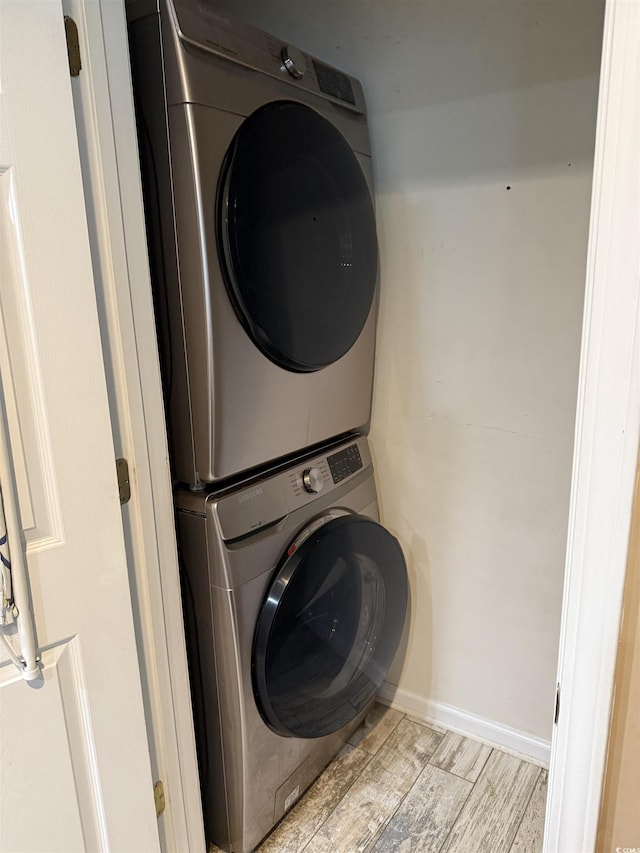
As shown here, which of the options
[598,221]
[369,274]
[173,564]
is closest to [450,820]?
[173,564]

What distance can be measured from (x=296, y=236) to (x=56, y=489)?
2.30 ft

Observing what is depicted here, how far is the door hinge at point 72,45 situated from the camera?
0.93 m

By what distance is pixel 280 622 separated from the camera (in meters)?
1.35

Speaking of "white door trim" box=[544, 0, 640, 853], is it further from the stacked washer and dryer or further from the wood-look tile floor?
the wood-look tile floor

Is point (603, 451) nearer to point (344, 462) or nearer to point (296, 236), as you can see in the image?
point (296, 236)

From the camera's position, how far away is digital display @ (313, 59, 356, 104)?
138 centimetres

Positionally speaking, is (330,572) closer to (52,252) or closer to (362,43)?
(52,252)

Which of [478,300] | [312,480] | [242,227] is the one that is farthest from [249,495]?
[478,300]

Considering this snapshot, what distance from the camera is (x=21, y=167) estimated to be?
0.87 metres

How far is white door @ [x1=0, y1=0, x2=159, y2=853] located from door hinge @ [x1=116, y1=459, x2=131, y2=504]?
41mm

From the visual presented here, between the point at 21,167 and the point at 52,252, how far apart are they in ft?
0.40

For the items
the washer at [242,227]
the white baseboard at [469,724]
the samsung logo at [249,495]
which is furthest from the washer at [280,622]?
Result: the white baseboard at [469,724]

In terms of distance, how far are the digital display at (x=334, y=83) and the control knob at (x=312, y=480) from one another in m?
0.89

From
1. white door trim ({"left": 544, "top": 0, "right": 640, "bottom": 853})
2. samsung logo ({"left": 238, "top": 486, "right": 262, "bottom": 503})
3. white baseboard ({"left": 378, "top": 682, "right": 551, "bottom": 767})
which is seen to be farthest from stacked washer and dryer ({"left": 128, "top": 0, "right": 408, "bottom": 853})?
white door trim ({"left": 544, "top": 0, "right": 640, "bottom": 853})
